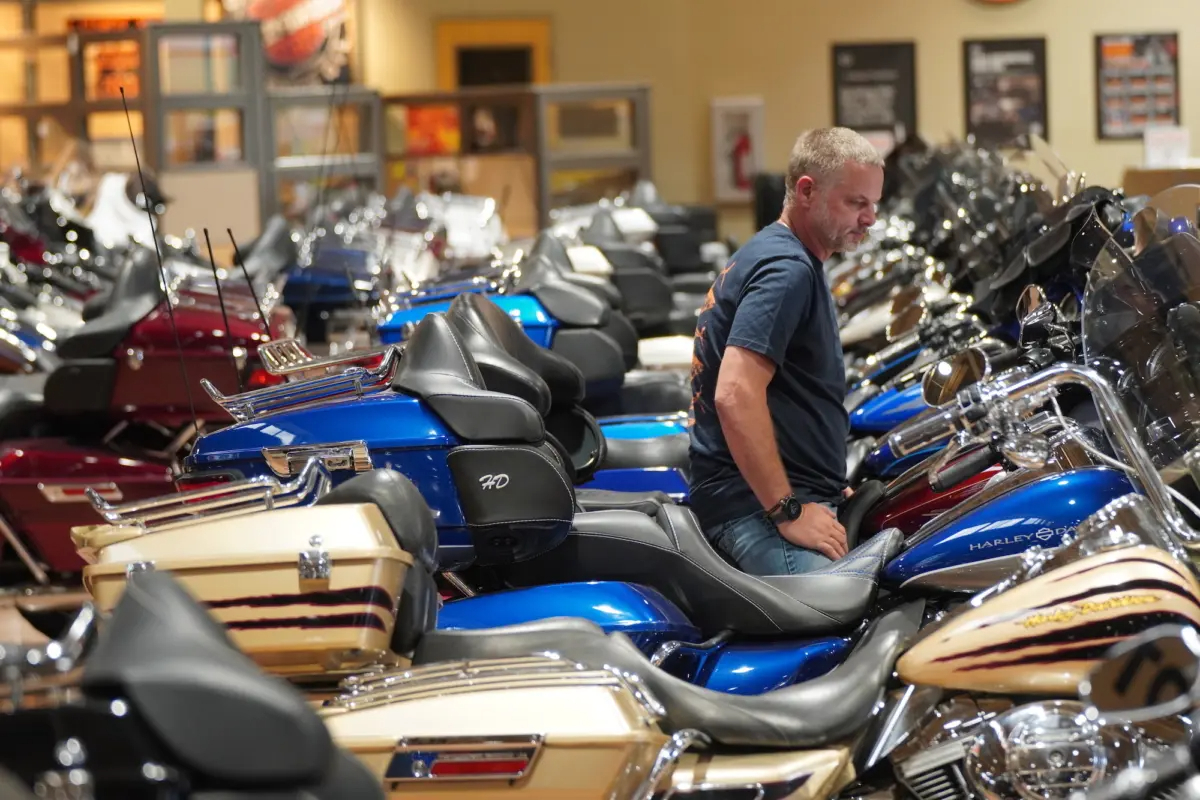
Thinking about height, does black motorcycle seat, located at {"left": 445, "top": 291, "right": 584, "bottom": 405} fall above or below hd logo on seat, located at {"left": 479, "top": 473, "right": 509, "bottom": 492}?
above

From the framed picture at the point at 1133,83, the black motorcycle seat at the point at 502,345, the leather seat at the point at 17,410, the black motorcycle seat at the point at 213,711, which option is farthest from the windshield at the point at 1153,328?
the framed picture at the point at 1133,83

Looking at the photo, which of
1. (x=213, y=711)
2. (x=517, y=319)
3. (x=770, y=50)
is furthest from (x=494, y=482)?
(x=770, y=50)

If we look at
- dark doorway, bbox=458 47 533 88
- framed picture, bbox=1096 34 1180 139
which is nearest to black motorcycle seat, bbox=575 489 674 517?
dark doorway, bbox=458 47 533 88

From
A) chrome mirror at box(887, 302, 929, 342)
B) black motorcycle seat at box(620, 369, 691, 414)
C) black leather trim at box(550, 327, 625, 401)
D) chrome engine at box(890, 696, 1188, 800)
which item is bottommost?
chrome engine at box(890, 696, 1188, 800)

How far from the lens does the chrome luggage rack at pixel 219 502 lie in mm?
2594

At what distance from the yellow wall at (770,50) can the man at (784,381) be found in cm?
1226

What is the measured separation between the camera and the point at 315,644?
242 centimetres

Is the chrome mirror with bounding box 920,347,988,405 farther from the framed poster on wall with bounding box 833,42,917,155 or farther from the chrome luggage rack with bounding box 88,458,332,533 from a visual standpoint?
the framed poster on wall with bounding box 833,42,917,155

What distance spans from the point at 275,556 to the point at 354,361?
1.12m

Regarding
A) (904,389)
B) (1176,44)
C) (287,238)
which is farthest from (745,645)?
(1176,44)

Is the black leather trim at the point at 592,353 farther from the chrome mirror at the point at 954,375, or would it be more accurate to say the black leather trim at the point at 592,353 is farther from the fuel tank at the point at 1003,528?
the fuel tank at the point at 1003,528

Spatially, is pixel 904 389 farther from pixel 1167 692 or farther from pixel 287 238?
pixel 287 238

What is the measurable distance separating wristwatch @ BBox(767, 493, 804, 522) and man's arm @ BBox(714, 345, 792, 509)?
0.04 ft

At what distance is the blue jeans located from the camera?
326 centimetres
